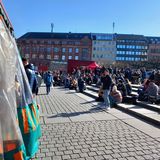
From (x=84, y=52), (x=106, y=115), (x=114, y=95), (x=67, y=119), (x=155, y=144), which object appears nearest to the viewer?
(x=155, y=144)

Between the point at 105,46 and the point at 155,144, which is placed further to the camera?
the point at 105,46

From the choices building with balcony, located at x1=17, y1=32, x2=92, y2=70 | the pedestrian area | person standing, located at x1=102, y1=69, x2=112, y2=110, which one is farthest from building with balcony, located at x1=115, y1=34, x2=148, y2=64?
the pedestrian area

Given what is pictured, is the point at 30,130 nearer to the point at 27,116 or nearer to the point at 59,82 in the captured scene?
the point at 27,116

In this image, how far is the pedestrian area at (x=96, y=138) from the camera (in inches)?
187

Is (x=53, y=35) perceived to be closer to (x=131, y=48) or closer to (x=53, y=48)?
(x=53, y=48)

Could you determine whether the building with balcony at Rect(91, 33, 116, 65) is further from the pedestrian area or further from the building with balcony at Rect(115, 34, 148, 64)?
the pedestrian area

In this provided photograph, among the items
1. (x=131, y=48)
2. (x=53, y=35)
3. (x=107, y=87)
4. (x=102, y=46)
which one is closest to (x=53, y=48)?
(x=53, y=35)

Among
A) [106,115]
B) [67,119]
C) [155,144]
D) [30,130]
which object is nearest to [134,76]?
[106,115]

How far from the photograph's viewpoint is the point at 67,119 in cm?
797

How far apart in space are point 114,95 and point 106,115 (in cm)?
235

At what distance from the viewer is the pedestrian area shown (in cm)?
476

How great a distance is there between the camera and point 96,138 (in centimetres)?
589

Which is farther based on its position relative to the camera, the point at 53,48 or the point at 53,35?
the point at 53,35

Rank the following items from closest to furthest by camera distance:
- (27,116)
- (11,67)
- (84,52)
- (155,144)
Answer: (11,67)
(27,116)
(155,144)
(84,52)
